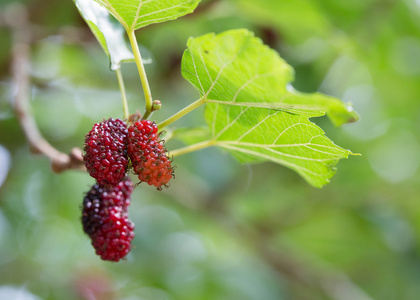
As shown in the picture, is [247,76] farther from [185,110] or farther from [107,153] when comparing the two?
[107,153]

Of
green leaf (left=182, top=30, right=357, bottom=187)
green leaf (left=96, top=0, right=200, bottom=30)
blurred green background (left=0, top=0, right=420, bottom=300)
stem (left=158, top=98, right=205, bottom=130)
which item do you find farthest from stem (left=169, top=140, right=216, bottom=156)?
blurred green background (left=0, top=0, right=420, bottom=300)

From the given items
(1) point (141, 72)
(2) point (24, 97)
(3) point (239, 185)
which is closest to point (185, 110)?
(1) point (141, 72)

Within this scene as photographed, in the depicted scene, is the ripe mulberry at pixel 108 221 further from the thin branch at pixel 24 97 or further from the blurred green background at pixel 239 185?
the blurred green background at pixel 239 185

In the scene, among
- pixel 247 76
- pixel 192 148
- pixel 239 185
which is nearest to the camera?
pixel 247 76

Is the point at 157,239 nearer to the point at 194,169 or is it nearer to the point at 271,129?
the point at 194,169

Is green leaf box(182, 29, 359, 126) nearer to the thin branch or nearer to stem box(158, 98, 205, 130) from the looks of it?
stem box(158, 98, 205, 130)

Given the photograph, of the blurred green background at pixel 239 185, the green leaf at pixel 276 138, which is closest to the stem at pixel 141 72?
the green leaf at pixel 276 138

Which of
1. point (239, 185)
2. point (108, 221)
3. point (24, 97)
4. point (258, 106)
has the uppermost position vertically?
point (258, 106)
